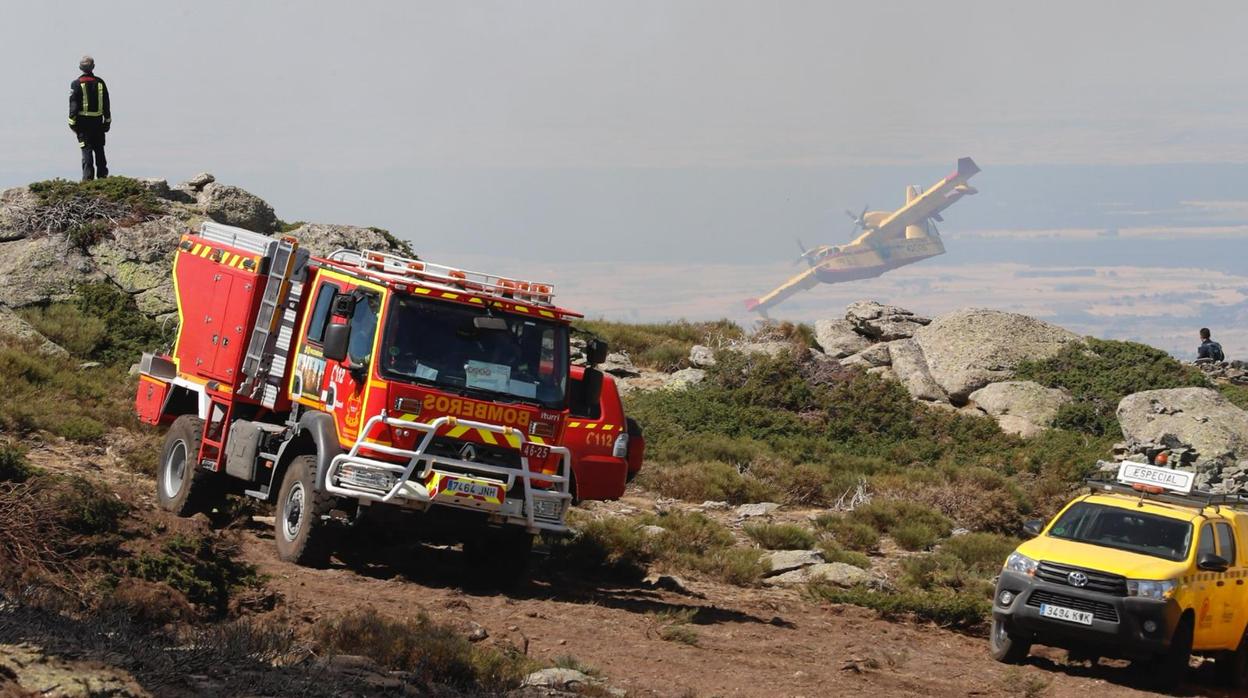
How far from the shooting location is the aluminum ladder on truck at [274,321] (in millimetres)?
15188

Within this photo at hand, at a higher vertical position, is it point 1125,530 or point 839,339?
point 839,339

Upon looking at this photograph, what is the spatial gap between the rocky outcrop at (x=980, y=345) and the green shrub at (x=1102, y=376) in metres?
0.48

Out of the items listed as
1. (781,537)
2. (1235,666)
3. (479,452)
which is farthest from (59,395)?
(1235,666)

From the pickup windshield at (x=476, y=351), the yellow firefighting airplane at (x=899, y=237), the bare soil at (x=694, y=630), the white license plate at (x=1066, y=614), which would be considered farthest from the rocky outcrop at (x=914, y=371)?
the yellow firefighting airplane at (x=899, y=237)

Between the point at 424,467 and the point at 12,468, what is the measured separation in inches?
162

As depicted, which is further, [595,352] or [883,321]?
[883,321]

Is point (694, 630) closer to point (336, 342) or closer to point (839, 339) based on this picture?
point (336, 342)

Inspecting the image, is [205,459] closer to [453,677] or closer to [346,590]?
[346,590]

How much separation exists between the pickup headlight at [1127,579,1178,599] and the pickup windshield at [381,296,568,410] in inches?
224

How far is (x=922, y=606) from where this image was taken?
1641cm

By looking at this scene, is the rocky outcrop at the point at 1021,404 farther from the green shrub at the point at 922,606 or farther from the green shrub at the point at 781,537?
the green shrub at the point at 922,606

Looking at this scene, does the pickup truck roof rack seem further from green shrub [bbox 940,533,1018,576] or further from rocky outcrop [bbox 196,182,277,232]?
rocky outcrop [bbox 196,182,277,232]

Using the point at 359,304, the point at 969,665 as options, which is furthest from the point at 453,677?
the point at 969,665

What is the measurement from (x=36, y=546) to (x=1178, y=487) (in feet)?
36.4
